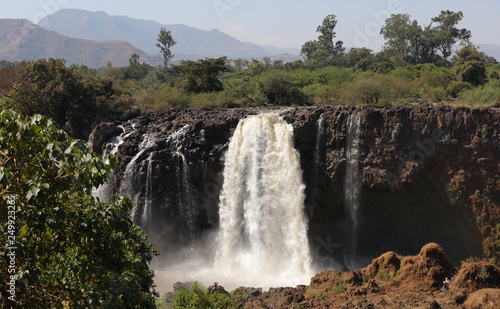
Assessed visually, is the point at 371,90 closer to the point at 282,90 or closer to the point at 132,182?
the point at 282,90

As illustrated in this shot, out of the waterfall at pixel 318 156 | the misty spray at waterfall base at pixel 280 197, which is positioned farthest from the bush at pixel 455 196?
the waterfall at pixel 318 156

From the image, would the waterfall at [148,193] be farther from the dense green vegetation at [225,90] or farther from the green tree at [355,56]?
the green tree at [355,56]

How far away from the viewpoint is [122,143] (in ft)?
74.5

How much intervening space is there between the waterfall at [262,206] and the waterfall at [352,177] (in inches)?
96.4

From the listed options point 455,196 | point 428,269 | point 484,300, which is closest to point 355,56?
point 455,196

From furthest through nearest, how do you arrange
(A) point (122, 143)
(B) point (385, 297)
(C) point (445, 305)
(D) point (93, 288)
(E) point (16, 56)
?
(E) point (16, 56)
(A) point (122, 143)
(B) point (385, 297)
(C) point (445, 305)
(D) point (93, 288)

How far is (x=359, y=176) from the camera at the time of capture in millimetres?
19422

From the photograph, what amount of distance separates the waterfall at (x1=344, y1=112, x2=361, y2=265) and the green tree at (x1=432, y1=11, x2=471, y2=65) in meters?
32.1

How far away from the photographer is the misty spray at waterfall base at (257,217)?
63.7ft

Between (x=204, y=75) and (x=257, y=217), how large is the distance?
1702cm

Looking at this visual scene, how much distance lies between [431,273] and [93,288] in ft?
37.4

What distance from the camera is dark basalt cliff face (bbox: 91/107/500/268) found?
17656mm

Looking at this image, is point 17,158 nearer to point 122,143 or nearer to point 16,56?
point 122,143

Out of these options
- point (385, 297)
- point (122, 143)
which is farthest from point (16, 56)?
point (385, 297)
